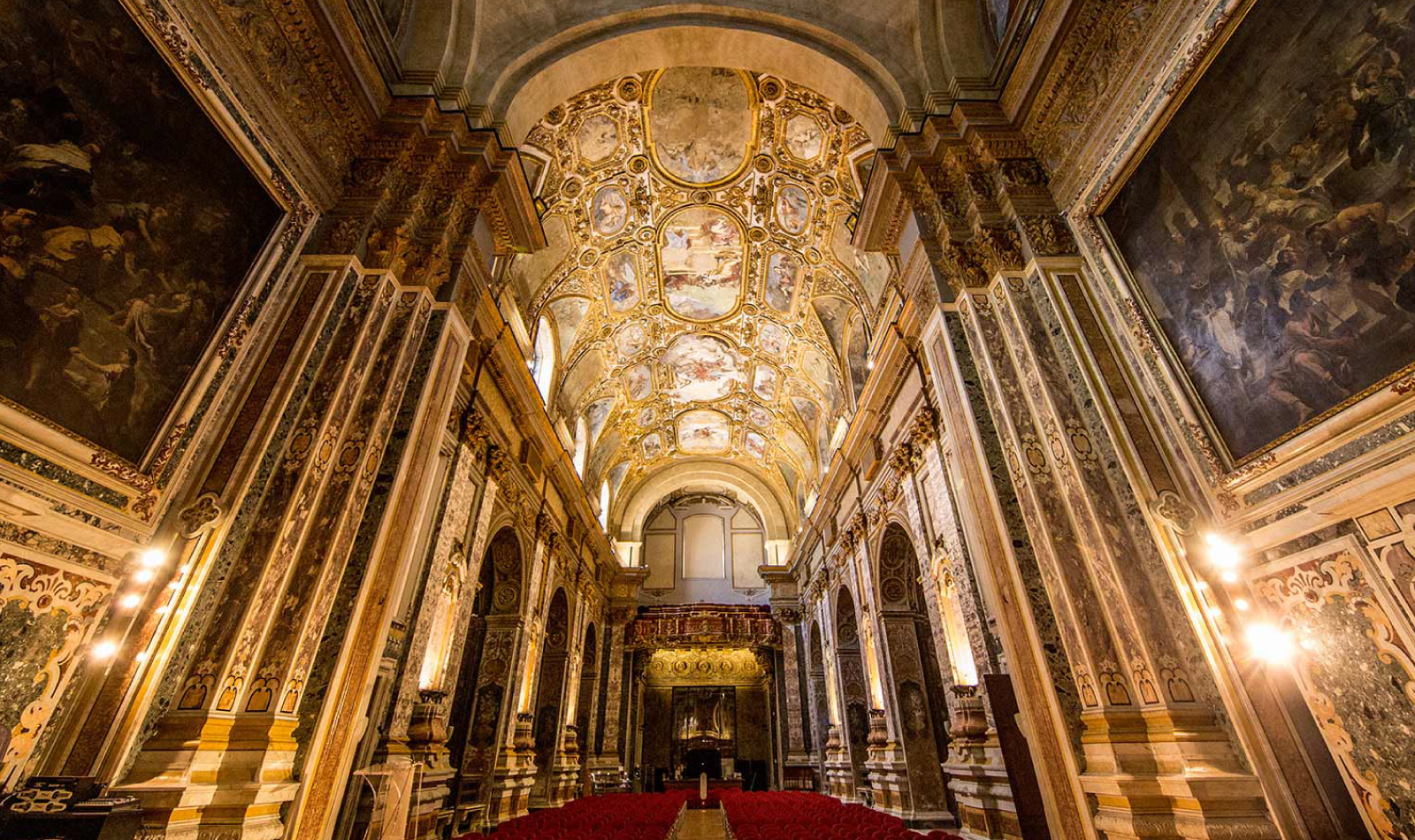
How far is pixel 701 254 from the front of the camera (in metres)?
11.7

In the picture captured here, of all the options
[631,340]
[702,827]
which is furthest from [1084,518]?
[631,340]

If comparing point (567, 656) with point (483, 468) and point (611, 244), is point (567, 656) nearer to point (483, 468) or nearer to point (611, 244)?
point (483, 468)

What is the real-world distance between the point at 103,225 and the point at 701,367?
12144 mm

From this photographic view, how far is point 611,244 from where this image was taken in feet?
35.6

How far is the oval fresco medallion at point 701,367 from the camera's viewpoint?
558 inches

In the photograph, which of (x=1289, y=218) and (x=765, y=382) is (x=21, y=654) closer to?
(x=1289, y=218)

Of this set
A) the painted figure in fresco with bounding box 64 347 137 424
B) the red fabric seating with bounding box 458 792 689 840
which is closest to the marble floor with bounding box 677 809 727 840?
the red fabric seating with bounding box 458 792 689 840

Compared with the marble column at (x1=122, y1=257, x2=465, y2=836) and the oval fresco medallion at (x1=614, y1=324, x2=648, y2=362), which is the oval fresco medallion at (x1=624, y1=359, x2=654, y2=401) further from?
the marble column at (x1=122, y1=257, x2=465, y2=836)

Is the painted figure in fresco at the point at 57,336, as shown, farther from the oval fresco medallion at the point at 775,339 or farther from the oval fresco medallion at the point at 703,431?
the oval fresco medallion at the point at 703,431

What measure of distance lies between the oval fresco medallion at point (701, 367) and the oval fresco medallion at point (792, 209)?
13.0 ft

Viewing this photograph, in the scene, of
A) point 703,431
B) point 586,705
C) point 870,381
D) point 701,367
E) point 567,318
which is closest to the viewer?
point 870,381

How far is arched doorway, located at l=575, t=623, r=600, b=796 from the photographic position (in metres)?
13.8

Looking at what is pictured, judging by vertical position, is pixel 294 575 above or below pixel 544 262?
below

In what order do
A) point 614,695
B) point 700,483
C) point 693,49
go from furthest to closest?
point 700,483
point 614,695
point 693,49
